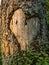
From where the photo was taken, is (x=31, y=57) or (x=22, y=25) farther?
(x=22, y=25)

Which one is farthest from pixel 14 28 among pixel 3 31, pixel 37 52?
pixel 37 52

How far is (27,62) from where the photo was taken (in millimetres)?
4391

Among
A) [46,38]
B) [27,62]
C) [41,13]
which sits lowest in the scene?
[27,62]

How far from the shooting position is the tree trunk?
4578 mm

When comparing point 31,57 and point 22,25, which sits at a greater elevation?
point 22,25

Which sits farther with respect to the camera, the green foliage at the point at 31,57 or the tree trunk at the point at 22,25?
the tree trunk at the point at 22,25

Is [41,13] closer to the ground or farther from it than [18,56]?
farther from it

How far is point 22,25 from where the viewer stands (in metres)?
4.58

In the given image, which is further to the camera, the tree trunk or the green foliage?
the tree trunk

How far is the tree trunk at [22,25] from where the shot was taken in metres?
4.58

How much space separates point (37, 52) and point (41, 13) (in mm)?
708

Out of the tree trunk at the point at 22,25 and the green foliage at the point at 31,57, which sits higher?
the tree trunk at the point at 22,25

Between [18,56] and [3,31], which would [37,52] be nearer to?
[18,56]

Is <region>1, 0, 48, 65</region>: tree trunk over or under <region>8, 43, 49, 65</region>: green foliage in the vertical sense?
over
